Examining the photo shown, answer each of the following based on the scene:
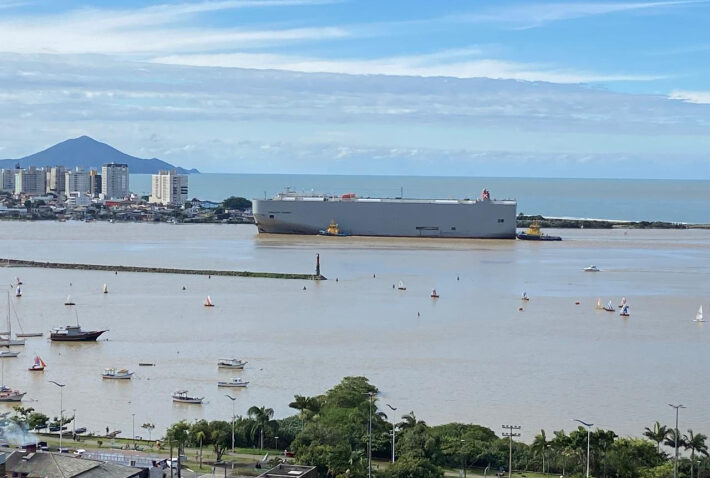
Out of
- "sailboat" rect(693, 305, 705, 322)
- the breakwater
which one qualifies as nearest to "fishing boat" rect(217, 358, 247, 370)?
"sailboat" rect(693, 305, 705, 322)

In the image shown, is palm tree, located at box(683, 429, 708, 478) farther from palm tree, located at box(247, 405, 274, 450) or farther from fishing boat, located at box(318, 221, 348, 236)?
fishing boat, located at box(318, 221, 348, 236)

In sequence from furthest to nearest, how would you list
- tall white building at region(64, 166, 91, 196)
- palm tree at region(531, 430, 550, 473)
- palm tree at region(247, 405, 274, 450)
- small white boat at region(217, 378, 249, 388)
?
tall white building at region(64, 166, 91, 196) < small white boat at region(217, 378, 249, 388) < palm tree at region(247, 405, 274, 450) < palm tree at region(531, 430, 550, 473)

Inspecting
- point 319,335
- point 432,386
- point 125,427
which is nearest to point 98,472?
point 125,427

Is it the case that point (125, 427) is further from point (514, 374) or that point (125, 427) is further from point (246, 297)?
point (246, 297)

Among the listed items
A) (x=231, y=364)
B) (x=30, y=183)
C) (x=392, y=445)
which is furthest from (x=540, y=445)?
(x=30, y=183)

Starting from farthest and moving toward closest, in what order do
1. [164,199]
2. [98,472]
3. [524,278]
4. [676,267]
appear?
1. [164,199]
2. [676,267]
3. [524,278]
4. [98,472]

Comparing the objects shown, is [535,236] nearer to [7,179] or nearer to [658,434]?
[658,434]

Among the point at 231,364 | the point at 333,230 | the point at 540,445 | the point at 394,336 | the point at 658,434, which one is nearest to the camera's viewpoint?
the point at 540,445
